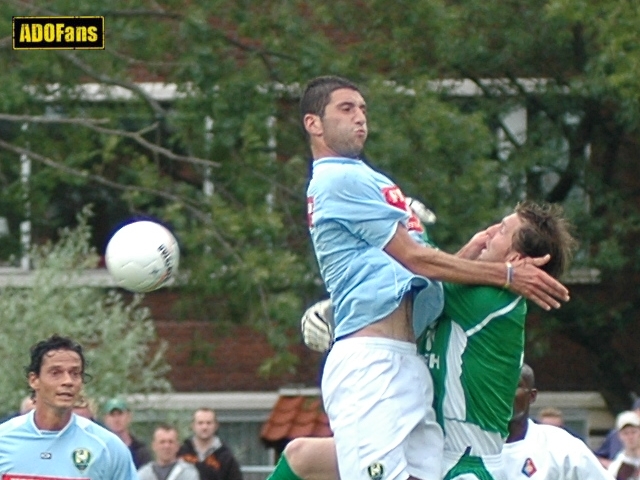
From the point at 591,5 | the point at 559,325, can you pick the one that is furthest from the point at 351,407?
the point at 559,325

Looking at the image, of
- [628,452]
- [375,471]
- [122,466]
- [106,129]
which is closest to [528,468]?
[375,471]

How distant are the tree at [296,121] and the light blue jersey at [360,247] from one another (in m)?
7.96

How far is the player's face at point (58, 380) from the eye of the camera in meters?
8.06

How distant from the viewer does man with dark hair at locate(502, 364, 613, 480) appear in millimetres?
8000

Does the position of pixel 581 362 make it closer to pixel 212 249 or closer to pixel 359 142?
pixel 212 249

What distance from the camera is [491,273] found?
6.70 meters

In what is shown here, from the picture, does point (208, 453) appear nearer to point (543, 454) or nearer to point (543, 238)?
point (543, 454)

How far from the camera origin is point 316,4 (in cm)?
1661

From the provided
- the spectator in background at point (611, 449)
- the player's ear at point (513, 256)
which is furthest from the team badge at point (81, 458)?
the spectator in background at point (611, 449)

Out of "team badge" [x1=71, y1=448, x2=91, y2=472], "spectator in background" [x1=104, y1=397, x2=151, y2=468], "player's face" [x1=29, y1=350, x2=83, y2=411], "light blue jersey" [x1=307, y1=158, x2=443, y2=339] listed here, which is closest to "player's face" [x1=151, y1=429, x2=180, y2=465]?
"spectator in background" [x1=104, y1=397, x2=151, y2=468]

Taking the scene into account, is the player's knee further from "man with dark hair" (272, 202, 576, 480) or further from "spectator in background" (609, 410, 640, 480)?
"spectator in background" (609, 410, 640, 480)

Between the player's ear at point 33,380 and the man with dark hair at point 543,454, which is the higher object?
the player's ear at point 33,380

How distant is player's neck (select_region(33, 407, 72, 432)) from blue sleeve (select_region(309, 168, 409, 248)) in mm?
1887

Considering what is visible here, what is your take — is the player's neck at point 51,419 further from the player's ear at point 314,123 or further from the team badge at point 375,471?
the player's ear at point 314,123
